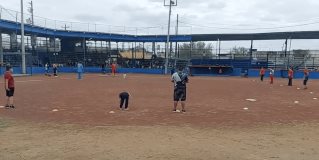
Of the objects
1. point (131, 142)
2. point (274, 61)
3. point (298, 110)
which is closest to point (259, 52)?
point (274, 61)

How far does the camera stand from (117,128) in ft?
30.8

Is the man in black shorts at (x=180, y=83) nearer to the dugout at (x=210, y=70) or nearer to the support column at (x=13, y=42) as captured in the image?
the dugout at (x=210, y=70)

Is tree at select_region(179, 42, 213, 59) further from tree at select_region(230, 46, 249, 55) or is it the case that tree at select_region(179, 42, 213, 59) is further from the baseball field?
the baseball field

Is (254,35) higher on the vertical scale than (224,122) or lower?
higher

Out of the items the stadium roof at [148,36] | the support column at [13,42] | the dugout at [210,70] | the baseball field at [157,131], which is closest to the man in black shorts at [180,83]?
the baseball field at [157,131]

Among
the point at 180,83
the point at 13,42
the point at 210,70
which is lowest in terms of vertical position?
the point at 210,70

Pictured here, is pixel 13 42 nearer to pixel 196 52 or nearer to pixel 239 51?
pixel 196 52

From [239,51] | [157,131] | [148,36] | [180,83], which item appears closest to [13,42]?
[148,36]

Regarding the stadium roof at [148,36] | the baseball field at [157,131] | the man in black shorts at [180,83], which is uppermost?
the stadium roof at [148,36]

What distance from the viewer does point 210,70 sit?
1882 inches

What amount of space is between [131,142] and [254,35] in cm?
4296

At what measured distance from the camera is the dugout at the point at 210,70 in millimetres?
47031

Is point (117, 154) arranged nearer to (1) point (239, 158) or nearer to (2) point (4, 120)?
(1) point (239, 158)

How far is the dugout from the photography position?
154 ft
